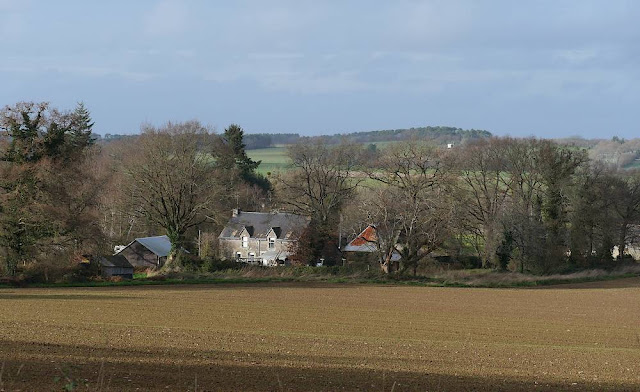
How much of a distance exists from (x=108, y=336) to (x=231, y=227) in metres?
63.1

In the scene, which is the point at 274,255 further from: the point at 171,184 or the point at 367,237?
the point at 171,184

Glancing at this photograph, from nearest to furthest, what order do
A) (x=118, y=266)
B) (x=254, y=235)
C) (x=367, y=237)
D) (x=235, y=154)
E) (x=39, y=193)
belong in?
1. (x=39, y=193)
2. (x=118, y=266)
3. (x=367, y=237)
4. (x=254, y=235)
5. (x=235, y=154)

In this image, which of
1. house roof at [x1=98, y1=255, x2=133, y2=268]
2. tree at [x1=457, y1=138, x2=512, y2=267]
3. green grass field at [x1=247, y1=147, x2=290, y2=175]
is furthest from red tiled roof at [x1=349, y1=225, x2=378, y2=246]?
green grass field at [x1=247, y1=147, x2=290, y2=175]

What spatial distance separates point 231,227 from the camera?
286ft

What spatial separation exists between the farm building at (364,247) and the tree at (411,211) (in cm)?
137

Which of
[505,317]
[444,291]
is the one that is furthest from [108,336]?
[444,291]

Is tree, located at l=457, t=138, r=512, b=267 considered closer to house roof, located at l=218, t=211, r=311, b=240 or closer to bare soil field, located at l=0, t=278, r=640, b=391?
house roof, located at l=218, t=211, r=311, b=240

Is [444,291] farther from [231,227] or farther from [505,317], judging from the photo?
[231,227]

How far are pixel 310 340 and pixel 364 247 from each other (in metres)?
48.8

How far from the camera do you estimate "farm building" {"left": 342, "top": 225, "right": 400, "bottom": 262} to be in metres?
65.8

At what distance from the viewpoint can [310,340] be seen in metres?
25.7

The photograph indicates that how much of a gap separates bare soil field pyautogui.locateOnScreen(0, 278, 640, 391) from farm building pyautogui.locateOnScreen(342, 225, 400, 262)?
1626cm

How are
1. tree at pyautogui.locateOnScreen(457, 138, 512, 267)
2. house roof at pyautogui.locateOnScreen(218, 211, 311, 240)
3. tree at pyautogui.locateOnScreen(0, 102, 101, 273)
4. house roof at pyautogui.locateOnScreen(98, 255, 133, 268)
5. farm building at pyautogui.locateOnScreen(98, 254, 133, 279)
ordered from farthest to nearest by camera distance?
1. house roof at pyautogui.locateOnScreen(218, 211, 311, 240)
2. tree at pyautogui.locateOnScreen(457, 138, 512, 267)
3. house roof at pyautogui.locateOnScreen(98, 255, 133, 268)
4. farm building at pyautogui.locateOnScreen(98, 254, 133, 279)
5. tree at pyautogui.locateOnScreen(0, 102, 101, 273)

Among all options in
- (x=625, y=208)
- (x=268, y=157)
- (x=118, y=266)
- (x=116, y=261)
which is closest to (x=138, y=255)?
(x=116, y=261)
